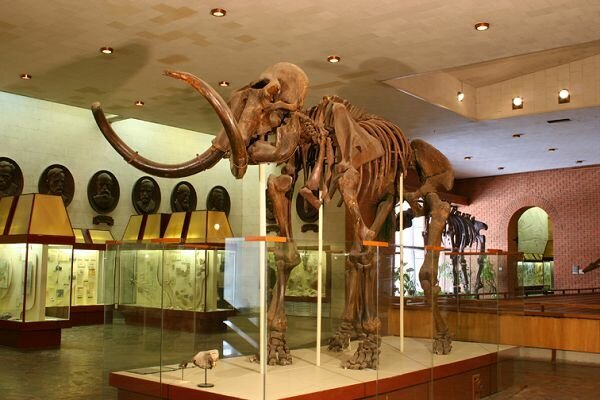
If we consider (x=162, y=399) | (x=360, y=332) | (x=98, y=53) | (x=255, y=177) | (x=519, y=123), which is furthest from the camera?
(x=255, y=177)

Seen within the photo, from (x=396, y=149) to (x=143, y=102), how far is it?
8.06 meters

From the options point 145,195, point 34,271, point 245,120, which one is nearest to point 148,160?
point 245,120

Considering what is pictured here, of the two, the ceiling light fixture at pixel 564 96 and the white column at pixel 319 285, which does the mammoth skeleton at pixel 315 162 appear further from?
the ceiling light fixture at pixel 564 96

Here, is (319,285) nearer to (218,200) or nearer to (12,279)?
(12,279)

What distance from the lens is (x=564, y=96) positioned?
1405cm

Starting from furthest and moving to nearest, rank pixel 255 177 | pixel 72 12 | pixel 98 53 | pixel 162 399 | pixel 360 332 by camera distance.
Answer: pixel 255 177, pixel 98 53, pixel 72 12, pixel 360 332, pixel 162 399

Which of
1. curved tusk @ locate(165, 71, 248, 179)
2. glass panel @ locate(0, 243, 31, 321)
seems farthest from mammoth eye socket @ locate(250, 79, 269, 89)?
glass panel @ locate(0, 243, 31, 321)

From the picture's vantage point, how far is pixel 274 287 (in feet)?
18.4

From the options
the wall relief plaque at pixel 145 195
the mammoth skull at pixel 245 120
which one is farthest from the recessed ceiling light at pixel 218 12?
the wall relief plaque at pixel 145 195

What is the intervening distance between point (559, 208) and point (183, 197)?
41.6 feet

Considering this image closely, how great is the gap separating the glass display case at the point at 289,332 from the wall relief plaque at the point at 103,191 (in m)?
10.3

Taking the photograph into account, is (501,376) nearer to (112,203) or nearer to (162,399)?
(162,399)

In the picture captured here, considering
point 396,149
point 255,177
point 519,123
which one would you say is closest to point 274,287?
point 396,149

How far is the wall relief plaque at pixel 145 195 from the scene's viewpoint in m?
16.7
